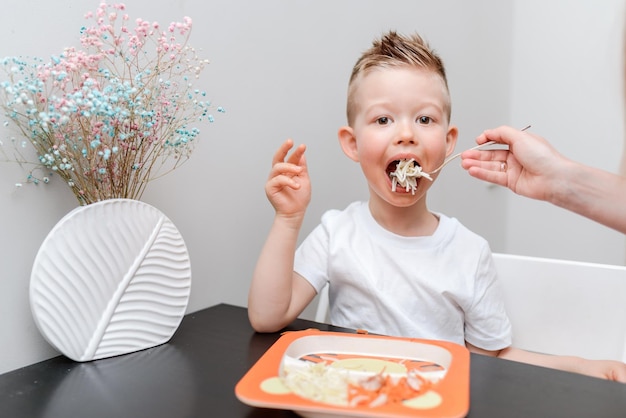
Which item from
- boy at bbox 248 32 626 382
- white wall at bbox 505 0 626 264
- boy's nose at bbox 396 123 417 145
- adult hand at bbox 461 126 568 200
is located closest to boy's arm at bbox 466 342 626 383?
boy at bbox 248 32 626 382

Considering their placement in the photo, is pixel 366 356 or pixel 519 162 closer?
pixel 366 356

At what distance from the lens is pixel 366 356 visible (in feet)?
2.72

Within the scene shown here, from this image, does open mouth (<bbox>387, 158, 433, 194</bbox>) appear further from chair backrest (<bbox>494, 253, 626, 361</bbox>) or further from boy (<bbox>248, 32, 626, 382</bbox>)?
chair backrest (<bbox>494, 253, 626, 361</bbox>)

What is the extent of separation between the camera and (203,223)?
1195 millimetres

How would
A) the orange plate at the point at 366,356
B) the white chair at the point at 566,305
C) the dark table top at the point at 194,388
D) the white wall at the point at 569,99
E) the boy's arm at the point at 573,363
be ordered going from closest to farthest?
the orange plate at the point at 366,356 < the dark table top at the point at 194,388 < the boy's arm at the point at 573,363 < the white chair at the point at 566,305 < the white wall at the point at 569,99

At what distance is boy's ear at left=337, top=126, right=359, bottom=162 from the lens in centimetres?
114

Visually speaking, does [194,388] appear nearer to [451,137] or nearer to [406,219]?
[406,219]

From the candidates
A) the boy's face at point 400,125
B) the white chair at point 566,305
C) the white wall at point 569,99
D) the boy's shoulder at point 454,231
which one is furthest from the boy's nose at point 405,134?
the white wall at point 569,99

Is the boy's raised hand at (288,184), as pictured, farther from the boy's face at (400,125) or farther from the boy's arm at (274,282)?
the boy's face at (400,125)

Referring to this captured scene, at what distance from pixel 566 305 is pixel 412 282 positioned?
0.31 meters

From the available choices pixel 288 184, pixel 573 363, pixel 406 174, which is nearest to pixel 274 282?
pixel 288 184

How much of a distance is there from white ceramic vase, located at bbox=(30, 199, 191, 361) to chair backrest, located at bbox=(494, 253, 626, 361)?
26.3 inches

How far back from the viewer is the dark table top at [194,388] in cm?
70

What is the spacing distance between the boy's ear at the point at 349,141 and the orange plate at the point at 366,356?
410 millimetres
